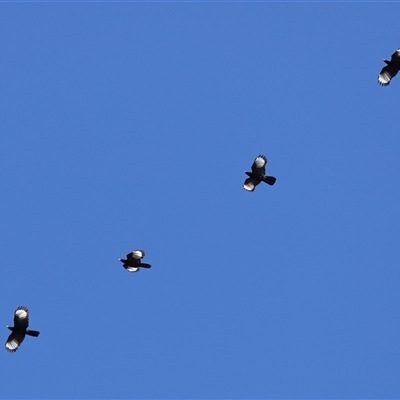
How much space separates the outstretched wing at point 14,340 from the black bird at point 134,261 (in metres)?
6.51

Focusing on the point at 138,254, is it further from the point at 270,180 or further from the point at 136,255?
the point at 270,180

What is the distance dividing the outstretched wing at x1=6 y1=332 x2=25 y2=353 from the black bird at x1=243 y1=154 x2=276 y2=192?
47.9 feet

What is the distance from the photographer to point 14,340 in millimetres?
49406

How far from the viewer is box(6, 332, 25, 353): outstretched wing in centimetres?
4934

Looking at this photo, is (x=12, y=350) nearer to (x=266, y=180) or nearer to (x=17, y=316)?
(x=17, y=316)

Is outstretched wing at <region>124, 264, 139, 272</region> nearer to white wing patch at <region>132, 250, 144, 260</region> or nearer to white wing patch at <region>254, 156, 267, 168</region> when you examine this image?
white wing patch at <region>132, 250, 144, 260</region>

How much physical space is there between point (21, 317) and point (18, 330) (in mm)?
846

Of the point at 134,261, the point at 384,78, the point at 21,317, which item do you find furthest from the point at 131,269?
the point at 384,78

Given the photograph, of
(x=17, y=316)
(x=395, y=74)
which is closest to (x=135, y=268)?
(x=17, y=316)

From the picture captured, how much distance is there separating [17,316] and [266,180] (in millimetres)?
15321

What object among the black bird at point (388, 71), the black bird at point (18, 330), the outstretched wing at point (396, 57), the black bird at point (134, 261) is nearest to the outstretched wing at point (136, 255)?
the black bird at point (134, 261)

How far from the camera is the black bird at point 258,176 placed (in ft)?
172

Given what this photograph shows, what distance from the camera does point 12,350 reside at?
162ft

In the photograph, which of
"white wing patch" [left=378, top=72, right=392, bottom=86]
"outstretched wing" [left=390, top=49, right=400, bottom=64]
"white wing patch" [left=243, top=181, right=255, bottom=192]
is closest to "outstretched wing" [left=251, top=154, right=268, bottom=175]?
"white wing patch" [left=243, top=181, right=255, bottom=192]
